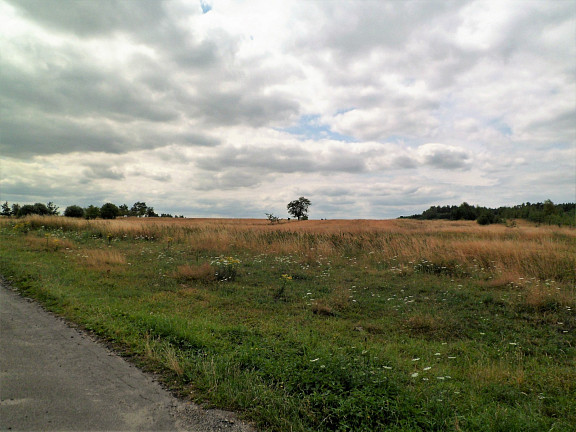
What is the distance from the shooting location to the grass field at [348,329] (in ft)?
11.8

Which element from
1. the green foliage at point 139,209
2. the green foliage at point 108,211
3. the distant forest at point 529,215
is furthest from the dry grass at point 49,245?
the green foliage at point 139,209

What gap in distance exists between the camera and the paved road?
328 centimetres

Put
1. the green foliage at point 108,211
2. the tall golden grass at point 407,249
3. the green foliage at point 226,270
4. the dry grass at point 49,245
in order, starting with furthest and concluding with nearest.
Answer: the green foliage at point 108,211, the dry grass at point 49,245, the tall golden grass at point 407,249, the green foliage at point 226,270

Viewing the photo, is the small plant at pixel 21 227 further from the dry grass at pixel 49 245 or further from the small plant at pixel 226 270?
the small plant at pixel 226 270

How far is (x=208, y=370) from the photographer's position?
14.0 ft

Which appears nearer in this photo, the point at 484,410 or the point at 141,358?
the point at 484,410

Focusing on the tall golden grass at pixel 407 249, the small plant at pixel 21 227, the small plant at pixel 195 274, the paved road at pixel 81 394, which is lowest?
the paved road at pixel 81 394

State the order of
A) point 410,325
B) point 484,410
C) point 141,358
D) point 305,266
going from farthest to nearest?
point 305,266 → point 410,325 → point 141,358 → point 484,410

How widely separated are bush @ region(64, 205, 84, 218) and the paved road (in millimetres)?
60758

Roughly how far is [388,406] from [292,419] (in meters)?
1.04

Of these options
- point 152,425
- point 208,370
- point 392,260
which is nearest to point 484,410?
point 208,370

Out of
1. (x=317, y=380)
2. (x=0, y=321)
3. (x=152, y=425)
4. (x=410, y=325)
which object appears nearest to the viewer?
(x=152, y=425)

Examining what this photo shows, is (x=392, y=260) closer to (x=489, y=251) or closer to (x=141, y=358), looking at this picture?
(x=489, y=251)

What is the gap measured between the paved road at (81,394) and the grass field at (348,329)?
29 cm
